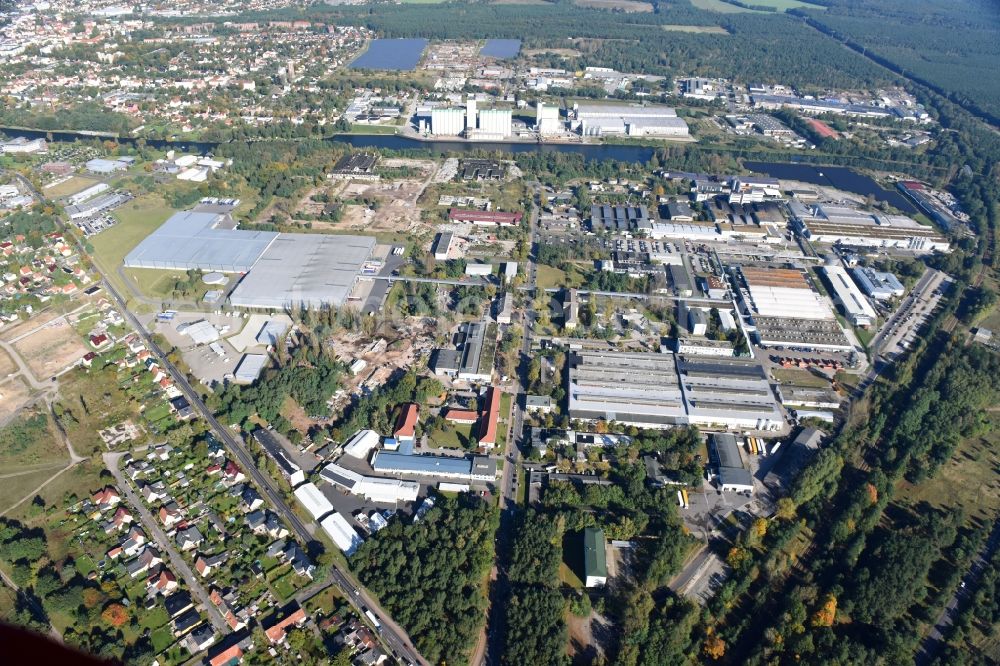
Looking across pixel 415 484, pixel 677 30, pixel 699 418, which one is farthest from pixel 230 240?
pixel 677 30

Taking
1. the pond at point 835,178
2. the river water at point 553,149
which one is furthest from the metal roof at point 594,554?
the pond at point 835,178

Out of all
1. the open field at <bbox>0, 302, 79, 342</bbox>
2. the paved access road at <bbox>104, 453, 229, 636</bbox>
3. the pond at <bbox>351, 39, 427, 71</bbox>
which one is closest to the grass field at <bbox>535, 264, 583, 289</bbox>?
the paved access road at <bbox>104, 453, 229, 636</bbox>

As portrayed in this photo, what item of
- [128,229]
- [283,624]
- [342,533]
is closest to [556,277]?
[342,533]

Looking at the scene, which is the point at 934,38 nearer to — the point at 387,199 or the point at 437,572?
the point at 387,199

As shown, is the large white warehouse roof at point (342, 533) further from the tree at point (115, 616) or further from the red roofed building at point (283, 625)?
the tree at point (115, 616)

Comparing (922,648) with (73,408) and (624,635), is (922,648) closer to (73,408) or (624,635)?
(624,635)
